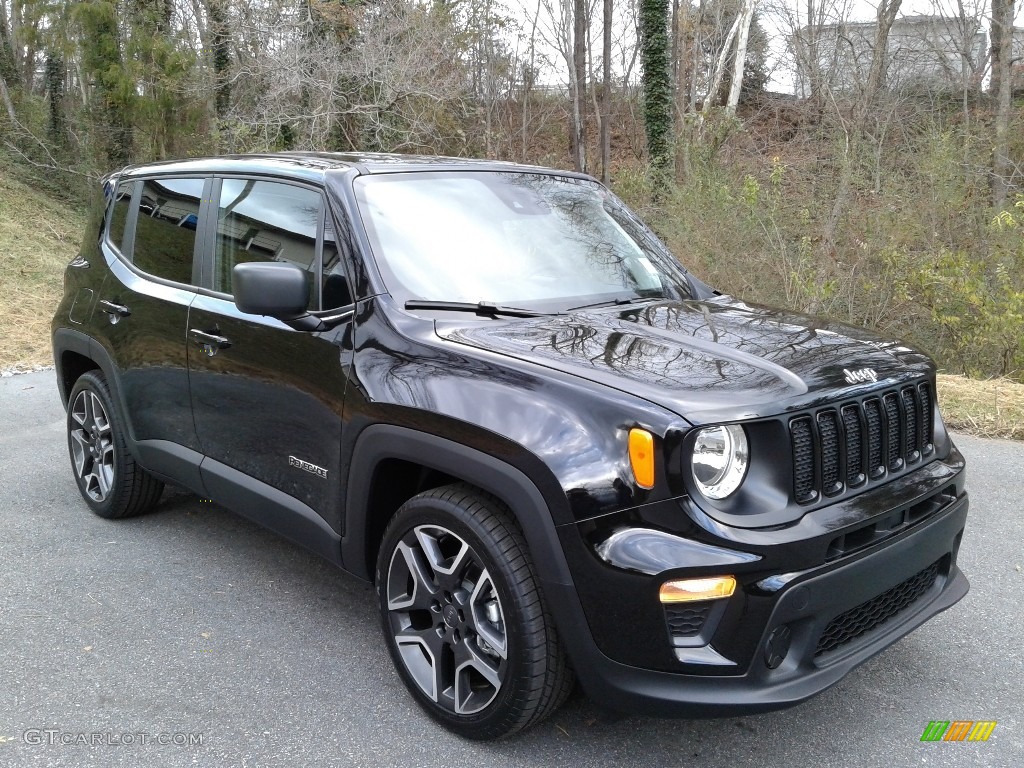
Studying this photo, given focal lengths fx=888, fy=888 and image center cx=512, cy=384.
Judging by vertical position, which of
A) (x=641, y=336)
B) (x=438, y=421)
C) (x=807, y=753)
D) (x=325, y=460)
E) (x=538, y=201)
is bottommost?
(x=807, y=753)

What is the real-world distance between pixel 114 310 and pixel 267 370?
4.71 feet

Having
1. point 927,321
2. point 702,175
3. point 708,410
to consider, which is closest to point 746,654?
point 708,410

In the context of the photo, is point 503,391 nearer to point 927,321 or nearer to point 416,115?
point 927,321

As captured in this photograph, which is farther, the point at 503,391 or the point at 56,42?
the point at 56,42

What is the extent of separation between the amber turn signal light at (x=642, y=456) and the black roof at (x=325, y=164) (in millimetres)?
1745

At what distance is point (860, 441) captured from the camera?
2635 mm

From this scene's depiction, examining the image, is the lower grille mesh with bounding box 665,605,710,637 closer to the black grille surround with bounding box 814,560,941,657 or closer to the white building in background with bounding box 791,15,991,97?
the black grille surround with bounding box 814,560,941,657

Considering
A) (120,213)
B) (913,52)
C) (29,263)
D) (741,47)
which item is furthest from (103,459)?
(741,47)

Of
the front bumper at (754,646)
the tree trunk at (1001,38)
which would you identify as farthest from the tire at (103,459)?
the tree trunk at (1001,38)

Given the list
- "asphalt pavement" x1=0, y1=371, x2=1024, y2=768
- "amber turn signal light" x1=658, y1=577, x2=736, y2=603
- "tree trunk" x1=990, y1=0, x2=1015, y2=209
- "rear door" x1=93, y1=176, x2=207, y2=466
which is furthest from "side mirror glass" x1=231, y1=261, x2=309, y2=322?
"tree trunk" x1=990, y1=0, x2=1015, y2=209

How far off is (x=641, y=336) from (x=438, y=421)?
2.40ft

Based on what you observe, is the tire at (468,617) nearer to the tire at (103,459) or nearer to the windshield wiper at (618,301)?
the windshield wiper at (618,301)

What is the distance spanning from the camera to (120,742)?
9.28 ft

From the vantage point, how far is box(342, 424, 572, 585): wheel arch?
246cm
